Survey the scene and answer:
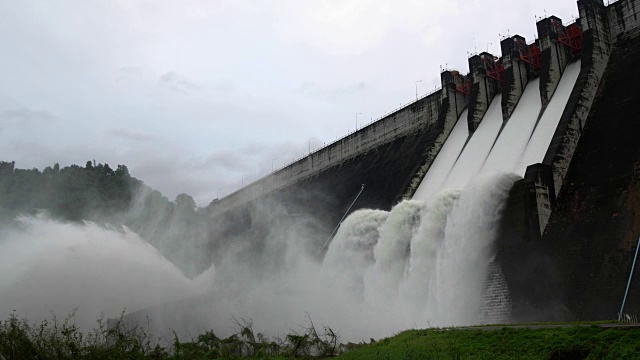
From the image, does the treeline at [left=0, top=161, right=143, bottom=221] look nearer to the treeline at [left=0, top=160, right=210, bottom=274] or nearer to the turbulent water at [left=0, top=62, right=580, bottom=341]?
the treeline at [left=0, top=160, right=210, bottom=274]

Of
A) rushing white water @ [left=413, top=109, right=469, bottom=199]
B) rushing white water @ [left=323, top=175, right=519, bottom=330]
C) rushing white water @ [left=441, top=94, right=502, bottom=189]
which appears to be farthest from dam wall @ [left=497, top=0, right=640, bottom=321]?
rushing white water @ [left=413, top=109, right=469, bottom=199]

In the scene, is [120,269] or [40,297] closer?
[40,297]

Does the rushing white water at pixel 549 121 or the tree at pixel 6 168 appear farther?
the tree at pixel 6 168

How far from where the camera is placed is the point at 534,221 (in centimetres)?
2012

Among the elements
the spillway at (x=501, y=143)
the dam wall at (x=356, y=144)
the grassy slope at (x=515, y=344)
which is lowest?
the grassy slope at (x=515, y=344)

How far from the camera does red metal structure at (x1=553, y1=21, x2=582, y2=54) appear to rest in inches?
1148

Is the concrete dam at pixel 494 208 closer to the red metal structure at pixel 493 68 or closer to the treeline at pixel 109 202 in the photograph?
the red metal structure at pixel 493 68

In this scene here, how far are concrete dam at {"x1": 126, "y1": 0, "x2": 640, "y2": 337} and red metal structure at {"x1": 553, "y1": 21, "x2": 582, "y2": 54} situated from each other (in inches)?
2.2

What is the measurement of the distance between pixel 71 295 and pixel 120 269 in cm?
288

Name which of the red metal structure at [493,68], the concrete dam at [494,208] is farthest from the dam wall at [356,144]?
the red metal structure at [493,68]

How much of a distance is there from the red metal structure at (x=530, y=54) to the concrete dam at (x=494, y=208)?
79 mm

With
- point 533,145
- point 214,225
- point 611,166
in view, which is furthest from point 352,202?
point 214,225

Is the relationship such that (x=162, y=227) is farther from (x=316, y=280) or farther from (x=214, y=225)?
(x=316, y=280)

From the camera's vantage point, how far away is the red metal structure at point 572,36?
2917 cm
